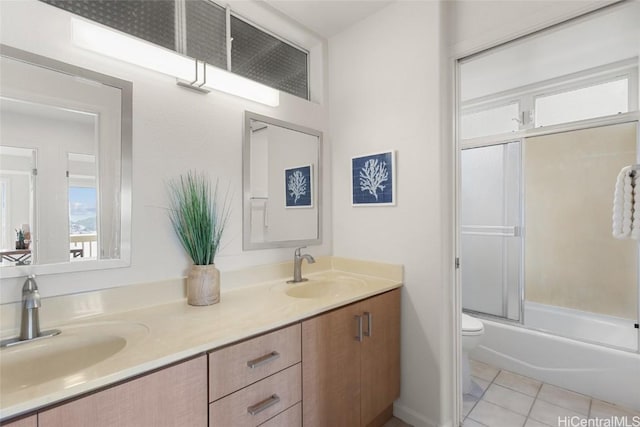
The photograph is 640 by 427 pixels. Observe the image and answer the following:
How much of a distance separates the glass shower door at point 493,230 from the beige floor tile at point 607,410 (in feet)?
2.68

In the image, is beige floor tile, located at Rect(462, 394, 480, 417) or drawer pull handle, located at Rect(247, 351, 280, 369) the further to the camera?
beige floor tile, located at Rect(462, 394, 480, 417)

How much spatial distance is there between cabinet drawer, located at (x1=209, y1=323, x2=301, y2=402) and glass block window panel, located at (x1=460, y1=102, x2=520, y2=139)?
2619 millimetres

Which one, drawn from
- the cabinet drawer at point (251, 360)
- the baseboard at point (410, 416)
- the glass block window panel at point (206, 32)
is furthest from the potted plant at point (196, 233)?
the baseboard at point (410, 416)

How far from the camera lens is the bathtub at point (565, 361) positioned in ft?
6.04

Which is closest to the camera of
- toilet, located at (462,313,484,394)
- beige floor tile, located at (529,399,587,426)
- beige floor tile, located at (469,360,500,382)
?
beige floor tile, located at (529,399,587,426)

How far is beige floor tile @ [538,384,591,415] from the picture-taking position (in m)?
1.83

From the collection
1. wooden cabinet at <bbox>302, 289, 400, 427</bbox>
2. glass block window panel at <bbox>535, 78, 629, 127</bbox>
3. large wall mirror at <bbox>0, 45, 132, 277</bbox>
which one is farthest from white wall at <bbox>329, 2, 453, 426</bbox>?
glass block window panel at <bbox>535, 78, 629, 127</bbox>

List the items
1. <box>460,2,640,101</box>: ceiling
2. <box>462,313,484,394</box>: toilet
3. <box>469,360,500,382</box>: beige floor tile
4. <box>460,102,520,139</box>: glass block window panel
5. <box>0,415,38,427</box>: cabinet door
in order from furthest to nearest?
<box>460,102,520,139</box>: glass block window panel
<box>469,360,500,382</box>: beige floor tile
<box>462,313,484,394</box>: toilet
<box>460,2,640,101</box>: ceiling
<box>0,415,38,427</box>: cabinet door

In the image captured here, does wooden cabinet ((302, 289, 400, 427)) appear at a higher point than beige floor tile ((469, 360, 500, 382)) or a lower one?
higher

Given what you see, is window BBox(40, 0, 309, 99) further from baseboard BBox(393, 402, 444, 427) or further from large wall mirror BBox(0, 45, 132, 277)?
baseboard BBox(393, 402, 444, 427)

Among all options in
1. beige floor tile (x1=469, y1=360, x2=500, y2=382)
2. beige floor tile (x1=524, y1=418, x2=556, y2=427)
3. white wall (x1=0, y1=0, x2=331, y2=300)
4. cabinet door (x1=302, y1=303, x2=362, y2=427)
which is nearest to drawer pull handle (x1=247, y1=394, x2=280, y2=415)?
cabinet door (x1=302, y1=303, x2=362, y2=427)

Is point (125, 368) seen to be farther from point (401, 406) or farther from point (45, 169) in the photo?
point (401, 406)

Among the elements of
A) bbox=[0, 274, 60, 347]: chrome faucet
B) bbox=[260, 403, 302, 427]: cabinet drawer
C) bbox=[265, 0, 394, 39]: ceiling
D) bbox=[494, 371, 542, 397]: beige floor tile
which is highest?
bbox=[265, 0, 394, 39]: ceiling

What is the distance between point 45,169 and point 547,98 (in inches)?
133
